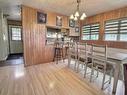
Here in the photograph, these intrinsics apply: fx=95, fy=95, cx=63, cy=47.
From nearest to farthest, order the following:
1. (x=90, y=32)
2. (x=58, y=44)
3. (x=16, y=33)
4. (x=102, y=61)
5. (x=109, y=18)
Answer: (x=102, y=61) < (x=109, y=18) < (x=58, y=44) < (x=90, y=32) < (x=16, y=33)

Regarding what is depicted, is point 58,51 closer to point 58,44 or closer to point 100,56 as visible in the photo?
point 58,44

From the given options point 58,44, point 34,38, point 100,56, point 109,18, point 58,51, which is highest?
point 109,18

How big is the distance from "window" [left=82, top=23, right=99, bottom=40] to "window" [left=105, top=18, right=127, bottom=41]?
0.65 meters

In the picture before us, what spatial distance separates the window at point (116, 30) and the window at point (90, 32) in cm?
65

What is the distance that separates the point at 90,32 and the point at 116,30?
1.65 metres

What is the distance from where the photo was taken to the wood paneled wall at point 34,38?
13.3 ft

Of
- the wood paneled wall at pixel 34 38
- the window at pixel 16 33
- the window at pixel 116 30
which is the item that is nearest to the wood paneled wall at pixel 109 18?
the window at pixel 116 30

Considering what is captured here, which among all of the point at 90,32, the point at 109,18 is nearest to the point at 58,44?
the point at 90,32

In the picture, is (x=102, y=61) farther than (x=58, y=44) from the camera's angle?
No

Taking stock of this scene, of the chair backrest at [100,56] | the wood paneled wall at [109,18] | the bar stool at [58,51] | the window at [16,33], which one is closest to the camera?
the chair backrest at [100,56]

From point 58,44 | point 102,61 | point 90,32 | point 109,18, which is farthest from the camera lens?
point 90,32

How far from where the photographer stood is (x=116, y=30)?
14.1 ft

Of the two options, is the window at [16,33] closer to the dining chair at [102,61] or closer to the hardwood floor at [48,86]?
→ the hardwood floor at [48,86]

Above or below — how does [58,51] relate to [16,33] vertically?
below
